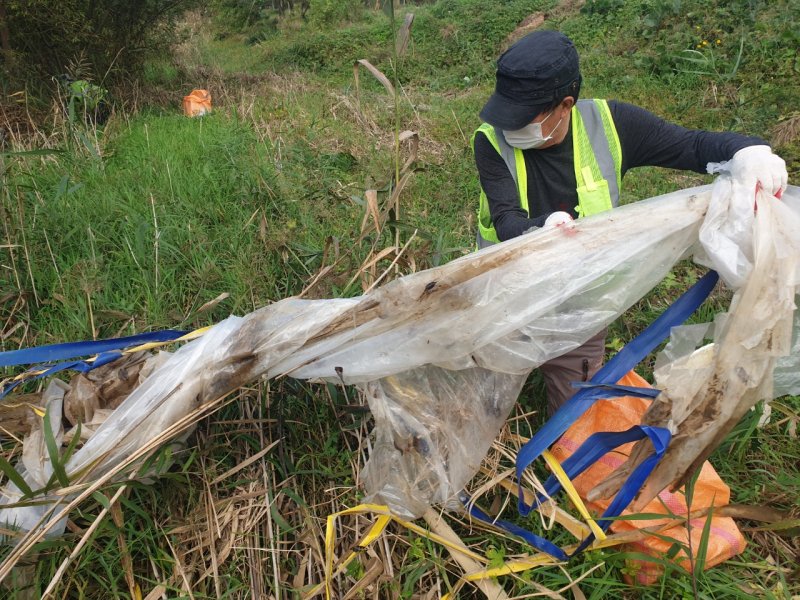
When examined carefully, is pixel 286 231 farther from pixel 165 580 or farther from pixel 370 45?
pixel 370 45

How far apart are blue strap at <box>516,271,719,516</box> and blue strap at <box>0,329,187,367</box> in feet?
3.35

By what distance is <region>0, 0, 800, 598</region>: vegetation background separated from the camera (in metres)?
1.47

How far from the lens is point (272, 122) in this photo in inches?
177

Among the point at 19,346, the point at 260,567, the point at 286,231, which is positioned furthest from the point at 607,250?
the point at 19,346

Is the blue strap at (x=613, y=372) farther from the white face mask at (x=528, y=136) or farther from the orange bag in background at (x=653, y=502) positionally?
the white face mask at (x=528, y=136)

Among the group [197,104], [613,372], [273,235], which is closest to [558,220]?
[613,372]

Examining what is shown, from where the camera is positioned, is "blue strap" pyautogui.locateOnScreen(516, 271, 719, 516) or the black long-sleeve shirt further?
the black long-sleeve shirt

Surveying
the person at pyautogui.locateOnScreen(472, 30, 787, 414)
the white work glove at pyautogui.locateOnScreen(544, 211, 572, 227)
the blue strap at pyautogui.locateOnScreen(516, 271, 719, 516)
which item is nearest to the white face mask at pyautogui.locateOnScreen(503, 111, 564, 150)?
the person at pyautogui.locateOnScreen(472, 30, 787, 414)

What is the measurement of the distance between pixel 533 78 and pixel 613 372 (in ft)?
2.87

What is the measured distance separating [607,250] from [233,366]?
95 cm

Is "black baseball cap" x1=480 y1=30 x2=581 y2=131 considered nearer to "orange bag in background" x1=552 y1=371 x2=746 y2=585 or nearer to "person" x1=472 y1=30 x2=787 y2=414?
"person" x1=472 y1=30 x2=787 y2=414

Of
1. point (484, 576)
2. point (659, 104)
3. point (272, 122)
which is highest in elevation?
point (272, 122)

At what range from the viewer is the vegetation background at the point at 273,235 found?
147 cm

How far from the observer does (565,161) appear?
1860mm
